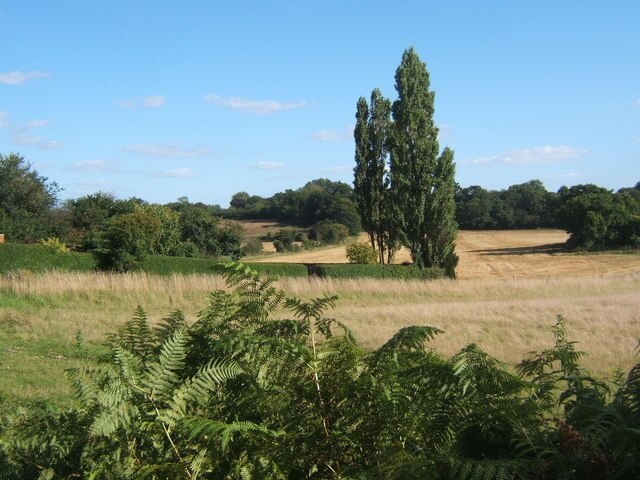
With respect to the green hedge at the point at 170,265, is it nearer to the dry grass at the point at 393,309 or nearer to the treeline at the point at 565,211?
the dry grass at the point at 393,309

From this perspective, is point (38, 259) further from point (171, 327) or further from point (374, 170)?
point (171, 327)

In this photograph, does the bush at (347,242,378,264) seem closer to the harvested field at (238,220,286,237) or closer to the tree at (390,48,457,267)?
the tree at (390,48,457,267)

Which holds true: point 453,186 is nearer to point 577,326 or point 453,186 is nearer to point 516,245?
point 577,326

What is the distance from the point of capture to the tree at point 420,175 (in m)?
39.8

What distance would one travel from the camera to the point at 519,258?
59875mm

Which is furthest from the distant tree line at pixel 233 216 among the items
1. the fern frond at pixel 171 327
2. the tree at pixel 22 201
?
the fern frond at pixel 171 327

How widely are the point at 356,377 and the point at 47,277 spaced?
2080 centimetres

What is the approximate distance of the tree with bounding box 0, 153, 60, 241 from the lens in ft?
139

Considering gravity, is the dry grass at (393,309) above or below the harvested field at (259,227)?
below

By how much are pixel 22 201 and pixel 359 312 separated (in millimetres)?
34961

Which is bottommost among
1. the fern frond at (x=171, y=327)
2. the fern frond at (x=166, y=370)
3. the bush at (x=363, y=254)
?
the bush at (x=363, y=254)

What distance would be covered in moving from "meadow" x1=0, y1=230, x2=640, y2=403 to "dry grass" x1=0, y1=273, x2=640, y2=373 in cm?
3

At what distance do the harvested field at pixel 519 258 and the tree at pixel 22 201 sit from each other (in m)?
16.4

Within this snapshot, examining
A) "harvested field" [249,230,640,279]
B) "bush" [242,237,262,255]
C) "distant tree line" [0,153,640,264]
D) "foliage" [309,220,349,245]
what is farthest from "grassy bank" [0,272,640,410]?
"foliage" [309,220,349,245]
